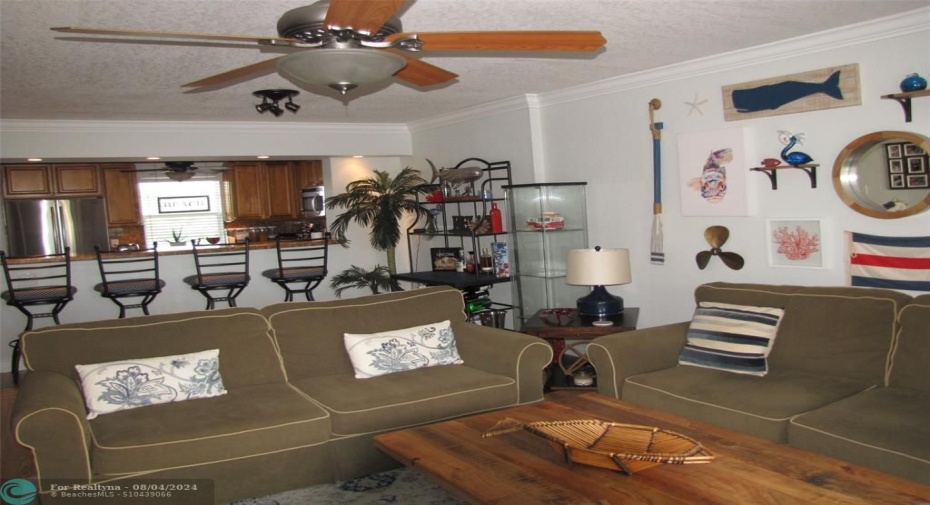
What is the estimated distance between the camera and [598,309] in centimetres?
438

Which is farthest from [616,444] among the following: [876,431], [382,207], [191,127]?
[191,127]

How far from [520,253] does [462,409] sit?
2117 mm

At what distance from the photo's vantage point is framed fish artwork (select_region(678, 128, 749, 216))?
4293 mm

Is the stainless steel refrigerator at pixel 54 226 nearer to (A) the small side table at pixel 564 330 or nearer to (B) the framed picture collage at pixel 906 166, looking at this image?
(A) the small side table at pixel 564 330

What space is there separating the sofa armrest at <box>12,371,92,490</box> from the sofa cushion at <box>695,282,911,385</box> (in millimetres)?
3055

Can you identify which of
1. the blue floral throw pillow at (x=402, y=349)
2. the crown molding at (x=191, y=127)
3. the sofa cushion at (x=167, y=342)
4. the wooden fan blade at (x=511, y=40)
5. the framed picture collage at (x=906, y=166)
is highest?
the crown molding at (x=191, y=127)

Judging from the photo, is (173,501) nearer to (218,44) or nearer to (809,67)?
(218,44)

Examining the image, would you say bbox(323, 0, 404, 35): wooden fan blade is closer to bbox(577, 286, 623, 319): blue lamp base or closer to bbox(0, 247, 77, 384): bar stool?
bbox(577, 286, 623, 319): blue lamp base

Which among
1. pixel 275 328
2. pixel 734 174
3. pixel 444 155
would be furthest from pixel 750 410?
pixel 444 155

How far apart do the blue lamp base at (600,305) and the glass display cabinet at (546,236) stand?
2.63 ft

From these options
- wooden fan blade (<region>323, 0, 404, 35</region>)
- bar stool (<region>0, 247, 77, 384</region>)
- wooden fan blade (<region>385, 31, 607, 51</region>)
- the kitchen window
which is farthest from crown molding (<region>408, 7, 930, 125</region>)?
the kitchen window

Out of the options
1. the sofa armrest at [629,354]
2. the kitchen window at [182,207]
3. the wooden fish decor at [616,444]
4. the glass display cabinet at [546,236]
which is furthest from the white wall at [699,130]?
the kitchen window at [182,207]

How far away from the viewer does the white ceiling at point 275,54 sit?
9.46ft

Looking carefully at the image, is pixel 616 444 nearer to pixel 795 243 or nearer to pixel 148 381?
pixel 148 381
